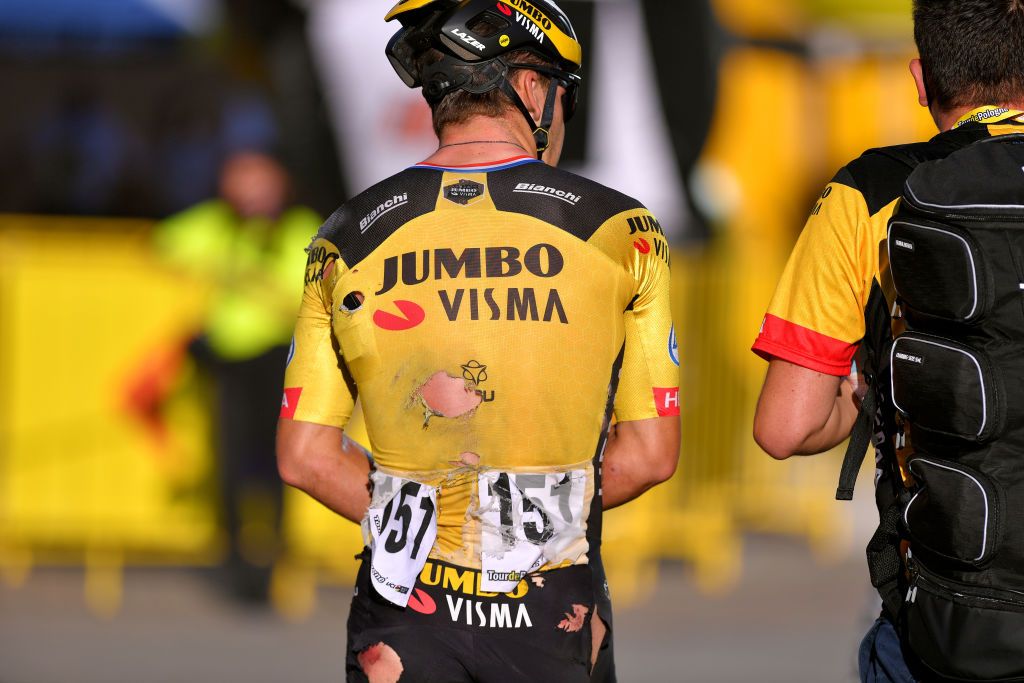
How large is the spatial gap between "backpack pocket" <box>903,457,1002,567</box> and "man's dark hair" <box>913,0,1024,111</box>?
776 mm

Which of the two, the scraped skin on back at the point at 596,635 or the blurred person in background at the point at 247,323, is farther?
the blurred person in background at the point at 247,323

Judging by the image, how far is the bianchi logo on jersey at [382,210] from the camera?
309cm

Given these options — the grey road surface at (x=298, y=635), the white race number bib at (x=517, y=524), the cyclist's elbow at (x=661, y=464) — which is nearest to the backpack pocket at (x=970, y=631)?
the cyclist's elbow at (x=661, y=464)

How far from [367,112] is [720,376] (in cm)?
286

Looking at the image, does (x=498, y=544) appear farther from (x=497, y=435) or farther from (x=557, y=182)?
(x=557, y=182)

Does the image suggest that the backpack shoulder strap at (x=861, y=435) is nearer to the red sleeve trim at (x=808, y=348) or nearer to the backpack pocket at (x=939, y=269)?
the red sleeve trim at (x=808, y=348)

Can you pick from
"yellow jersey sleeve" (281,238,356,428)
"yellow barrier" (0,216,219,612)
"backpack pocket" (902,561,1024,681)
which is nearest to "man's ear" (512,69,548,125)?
"yellow jersey sleeve" (281,238,356,428)

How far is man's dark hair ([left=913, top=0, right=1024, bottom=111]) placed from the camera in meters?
2.90

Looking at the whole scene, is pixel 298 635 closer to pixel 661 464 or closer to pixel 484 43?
pixel 661 464

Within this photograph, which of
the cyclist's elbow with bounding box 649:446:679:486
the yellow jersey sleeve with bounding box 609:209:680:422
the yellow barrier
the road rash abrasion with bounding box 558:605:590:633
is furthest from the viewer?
the yellow barrier

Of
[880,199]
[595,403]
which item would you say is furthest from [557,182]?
[880,199]

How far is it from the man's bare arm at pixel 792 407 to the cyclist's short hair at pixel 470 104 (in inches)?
32.4

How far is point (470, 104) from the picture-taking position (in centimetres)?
315

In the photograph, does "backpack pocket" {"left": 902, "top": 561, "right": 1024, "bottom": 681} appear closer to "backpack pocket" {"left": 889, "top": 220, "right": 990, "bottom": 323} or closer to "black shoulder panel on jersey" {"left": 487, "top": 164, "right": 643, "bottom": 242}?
"backpack pocket" {"left": 889, "top": 220, "right": 990, "bottom": 323}
